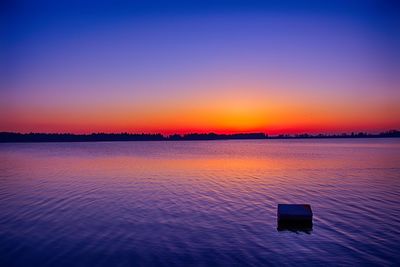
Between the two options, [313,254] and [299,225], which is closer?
[313,254]

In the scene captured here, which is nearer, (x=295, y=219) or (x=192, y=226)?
(x=295, y=219)

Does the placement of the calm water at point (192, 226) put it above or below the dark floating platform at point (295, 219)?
below

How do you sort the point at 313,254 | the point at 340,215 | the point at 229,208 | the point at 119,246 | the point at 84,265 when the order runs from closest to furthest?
the point at 84,265 < the point at 313,254 < the point at 119,246 < the point at 340,215 < the point at 229,208

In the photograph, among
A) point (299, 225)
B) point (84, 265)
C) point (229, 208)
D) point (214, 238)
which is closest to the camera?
point (84, 265)

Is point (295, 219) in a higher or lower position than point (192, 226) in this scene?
higher

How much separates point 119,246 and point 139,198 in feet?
44.0

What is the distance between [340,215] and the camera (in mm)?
22750

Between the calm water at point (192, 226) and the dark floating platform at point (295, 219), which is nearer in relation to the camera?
the calm water at point (192, 226)

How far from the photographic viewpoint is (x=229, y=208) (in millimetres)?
25125

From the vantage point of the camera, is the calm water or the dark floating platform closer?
the calm water

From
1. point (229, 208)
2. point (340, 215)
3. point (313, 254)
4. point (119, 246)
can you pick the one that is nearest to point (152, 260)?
point (119, 246)

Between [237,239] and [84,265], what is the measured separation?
7.56 m

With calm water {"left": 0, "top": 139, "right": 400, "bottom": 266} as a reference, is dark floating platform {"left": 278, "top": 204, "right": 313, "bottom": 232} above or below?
above

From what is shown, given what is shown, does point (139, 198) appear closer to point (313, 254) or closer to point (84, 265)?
point (84, 265)
